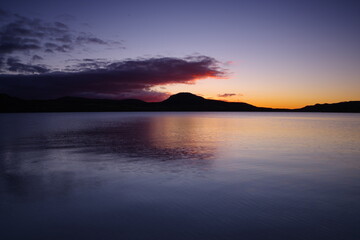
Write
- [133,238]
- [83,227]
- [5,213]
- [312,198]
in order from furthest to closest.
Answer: [312,198] → [5,213] → [83,227] → [133,238]

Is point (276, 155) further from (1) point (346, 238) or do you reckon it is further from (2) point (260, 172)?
(1) point (346, 238)

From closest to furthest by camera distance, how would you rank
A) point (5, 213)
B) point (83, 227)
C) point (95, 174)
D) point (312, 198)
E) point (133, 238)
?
1. point (133, 238)
2. point (83, 227)
3. point (5, 213)
4. point (312, 198)
5. point (95, 174)

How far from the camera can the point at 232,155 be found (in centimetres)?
1452

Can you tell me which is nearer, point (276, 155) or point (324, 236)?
point (324, 236)

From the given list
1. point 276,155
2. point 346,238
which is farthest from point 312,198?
point 276,155

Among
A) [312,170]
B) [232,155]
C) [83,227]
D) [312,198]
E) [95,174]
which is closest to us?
[83,227]

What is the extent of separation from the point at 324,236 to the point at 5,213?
7.66 m

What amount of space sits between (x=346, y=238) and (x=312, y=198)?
2.40 meters

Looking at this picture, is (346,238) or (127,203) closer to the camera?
(346,238)

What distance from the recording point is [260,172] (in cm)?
1043

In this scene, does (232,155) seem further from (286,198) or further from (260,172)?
(286,198)

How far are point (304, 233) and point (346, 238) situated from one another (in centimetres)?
82

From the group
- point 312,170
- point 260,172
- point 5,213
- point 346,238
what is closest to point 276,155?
point 312,170

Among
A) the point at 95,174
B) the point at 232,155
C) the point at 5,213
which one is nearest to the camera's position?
the point at 5,213
